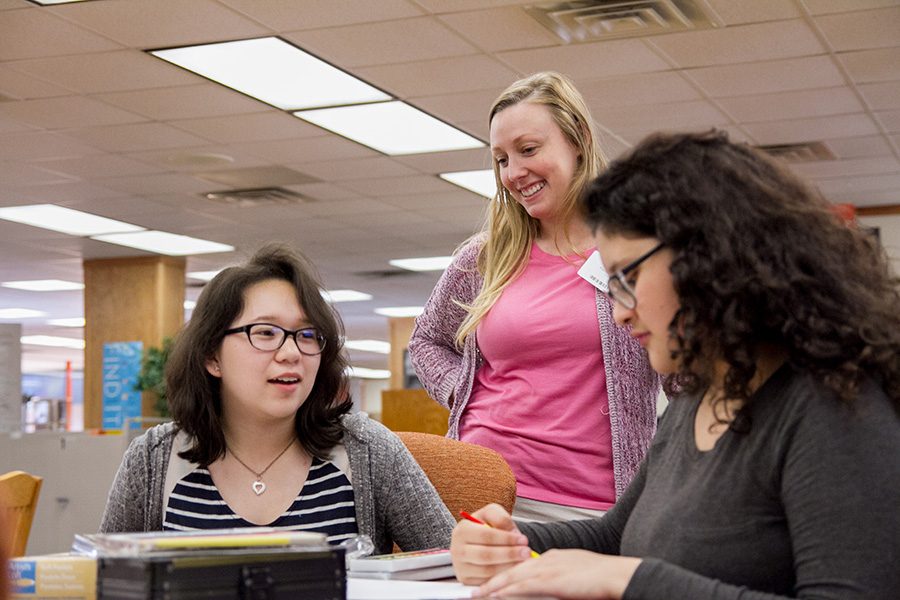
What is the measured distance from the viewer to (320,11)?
201 inches

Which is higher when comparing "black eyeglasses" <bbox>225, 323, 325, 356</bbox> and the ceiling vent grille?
the ceiling vent grille

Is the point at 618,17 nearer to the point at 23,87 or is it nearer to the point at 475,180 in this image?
the point at 23,87

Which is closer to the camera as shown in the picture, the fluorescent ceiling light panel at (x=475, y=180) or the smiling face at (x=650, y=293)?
the smiling face at (x=650, y=293)

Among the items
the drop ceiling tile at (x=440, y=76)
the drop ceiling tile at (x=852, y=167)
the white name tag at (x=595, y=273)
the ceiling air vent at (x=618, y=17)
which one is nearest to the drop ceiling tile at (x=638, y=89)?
the drop ceiling tile at (x=440, y=76)

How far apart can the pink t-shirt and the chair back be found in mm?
105

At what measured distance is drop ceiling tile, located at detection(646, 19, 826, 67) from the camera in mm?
5434

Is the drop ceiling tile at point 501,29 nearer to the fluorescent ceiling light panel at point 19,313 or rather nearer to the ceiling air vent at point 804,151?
the ceiling air vent at point 804,151

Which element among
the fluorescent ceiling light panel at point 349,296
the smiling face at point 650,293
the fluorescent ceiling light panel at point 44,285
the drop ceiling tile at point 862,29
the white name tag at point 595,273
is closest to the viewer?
the smiling face at point 650,293

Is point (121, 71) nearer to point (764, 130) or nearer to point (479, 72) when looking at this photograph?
point (479, 72)

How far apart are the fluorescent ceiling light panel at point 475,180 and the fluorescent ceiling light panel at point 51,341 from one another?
1217 cm

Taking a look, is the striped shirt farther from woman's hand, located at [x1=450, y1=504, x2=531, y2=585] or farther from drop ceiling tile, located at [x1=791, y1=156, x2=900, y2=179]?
drop ceiling tile, located at [x1=791, y1=156, x2=900, y2=179]

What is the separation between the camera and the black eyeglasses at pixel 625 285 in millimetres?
1304

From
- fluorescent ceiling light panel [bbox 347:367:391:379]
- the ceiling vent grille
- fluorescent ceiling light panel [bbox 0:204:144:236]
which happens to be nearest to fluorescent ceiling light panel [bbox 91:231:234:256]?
fluorescent ceiling light panel [bbox 0:204:144:236]

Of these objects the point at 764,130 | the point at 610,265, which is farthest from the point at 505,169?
the point at 764,130
